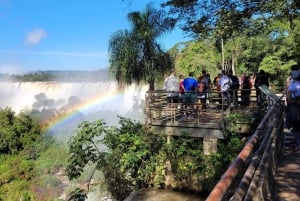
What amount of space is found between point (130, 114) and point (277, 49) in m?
17.3

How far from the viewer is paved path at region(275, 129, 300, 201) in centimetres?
473

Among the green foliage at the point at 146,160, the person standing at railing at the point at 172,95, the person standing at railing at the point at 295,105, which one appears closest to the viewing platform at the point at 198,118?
the person standing at railing at the point at 172,95

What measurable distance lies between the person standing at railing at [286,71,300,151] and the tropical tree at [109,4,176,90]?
12.1 m

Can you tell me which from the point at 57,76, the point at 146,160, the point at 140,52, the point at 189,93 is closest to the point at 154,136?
the point at 146,160

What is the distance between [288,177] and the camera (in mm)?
5656

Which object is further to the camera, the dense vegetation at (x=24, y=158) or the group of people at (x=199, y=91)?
the dense vegetation at (x=24, y=158)

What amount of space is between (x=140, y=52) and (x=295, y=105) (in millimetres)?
13254

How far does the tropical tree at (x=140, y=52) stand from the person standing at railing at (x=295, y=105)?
12139 millimetres

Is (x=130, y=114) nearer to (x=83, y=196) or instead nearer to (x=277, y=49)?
(x=277, y=49)

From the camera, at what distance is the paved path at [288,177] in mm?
4727

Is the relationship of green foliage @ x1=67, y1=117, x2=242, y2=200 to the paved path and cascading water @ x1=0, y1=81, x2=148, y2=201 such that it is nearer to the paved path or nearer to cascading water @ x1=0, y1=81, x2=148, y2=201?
the paved path

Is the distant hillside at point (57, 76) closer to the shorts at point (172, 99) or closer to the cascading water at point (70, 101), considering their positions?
the cascading water at point (70, 101)

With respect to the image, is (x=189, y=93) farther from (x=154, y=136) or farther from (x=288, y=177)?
(x=288, y=177)

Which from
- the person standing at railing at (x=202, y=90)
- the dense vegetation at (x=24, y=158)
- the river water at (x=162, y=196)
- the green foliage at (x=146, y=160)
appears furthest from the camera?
the dense vegetation at (x=24, y=158)
